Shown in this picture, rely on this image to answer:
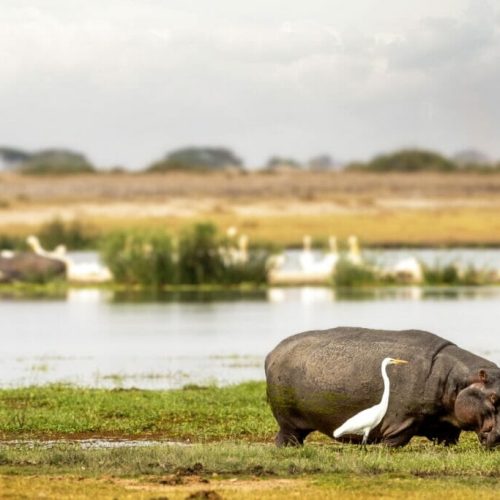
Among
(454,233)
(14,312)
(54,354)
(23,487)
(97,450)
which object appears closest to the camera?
(23,487)

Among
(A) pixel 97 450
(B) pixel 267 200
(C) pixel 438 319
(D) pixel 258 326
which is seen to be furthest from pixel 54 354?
(B) pixel 267 200

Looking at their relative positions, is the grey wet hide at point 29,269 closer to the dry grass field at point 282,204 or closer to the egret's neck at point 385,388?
the dry grass field at point 282,204

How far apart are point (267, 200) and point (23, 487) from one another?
59027mm

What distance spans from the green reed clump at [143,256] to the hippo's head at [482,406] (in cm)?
2832

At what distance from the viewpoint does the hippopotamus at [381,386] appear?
12219 millimetres

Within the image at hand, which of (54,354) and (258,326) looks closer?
(54,354)

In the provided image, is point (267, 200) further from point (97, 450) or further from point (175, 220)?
point (97, 450)

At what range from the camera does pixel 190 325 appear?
29266 mm

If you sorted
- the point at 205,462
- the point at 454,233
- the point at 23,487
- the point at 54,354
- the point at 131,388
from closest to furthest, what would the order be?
the point at 23,487 < the point at 205,462 < the point at 131,388 < the point at 54,354 < the point at 454,233

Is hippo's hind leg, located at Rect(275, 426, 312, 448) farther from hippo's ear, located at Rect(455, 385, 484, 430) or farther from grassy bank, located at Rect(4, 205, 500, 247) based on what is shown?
grassy bank, located at Rect(4, 205, 500, 247)

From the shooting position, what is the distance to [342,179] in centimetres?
7288

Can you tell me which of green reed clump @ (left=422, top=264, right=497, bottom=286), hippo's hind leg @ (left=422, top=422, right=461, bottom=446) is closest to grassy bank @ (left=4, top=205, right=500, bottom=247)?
green reed clump @ (left=422, top=264, right=497, bottom=286)

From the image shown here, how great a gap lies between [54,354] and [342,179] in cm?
4955

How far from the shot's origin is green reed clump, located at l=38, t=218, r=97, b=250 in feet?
186
